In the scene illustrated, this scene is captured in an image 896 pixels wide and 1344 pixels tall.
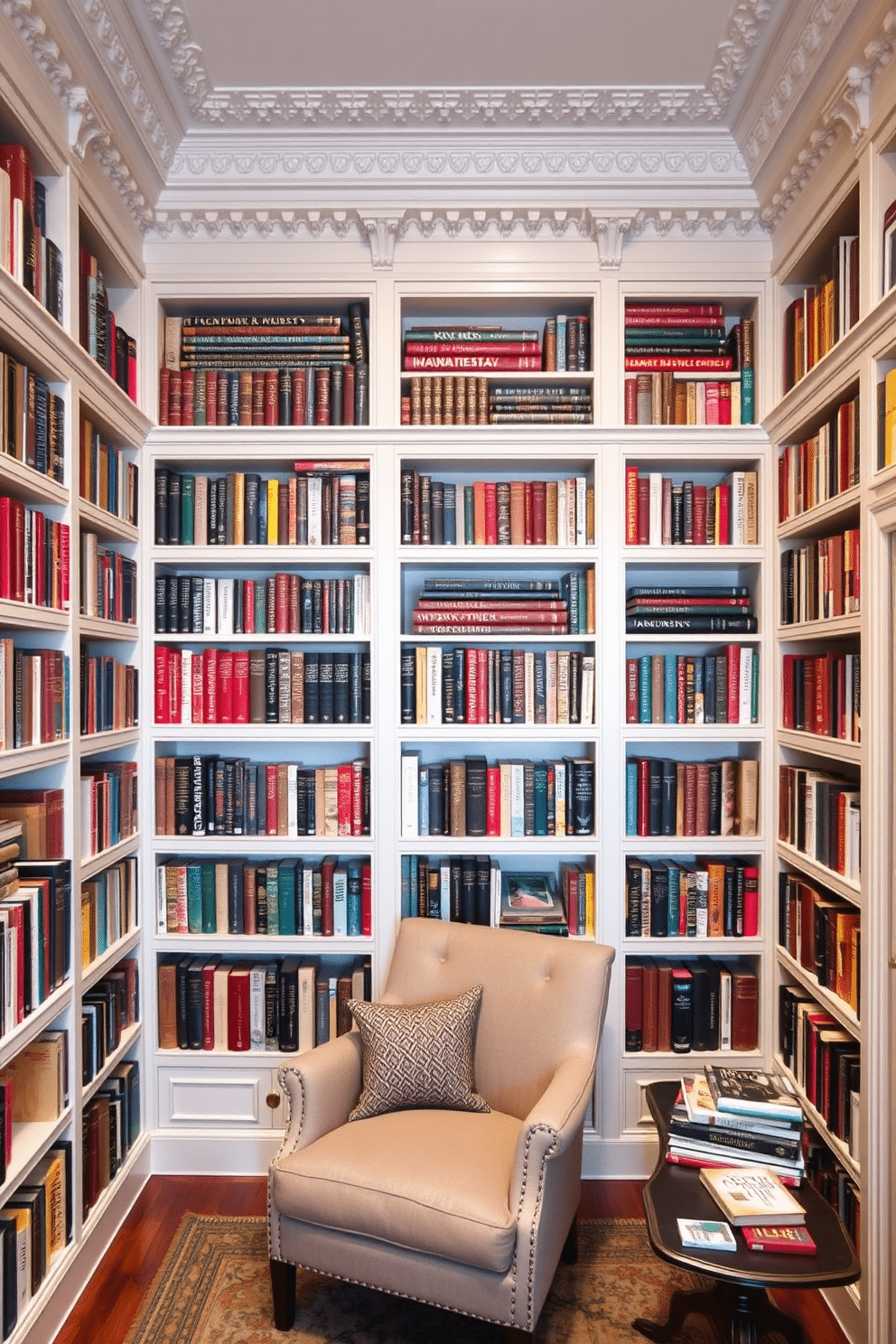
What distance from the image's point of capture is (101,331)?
7.95 feet

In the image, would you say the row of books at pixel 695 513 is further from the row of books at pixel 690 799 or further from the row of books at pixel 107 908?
the row of books at pixel 107 908

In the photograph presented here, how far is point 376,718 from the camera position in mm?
2746

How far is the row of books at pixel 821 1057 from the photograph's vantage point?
7.04 ft

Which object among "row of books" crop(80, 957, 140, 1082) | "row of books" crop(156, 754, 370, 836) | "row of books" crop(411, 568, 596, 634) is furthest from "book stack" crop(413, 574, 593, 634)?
"row of books" crop(80, 957, 140, 1082)

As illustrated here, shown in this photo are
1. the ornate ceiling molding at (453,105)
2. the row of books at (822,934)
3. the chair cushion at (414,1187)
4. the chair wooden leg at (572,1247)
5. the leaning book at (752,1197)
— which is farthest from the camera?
the ornate ceiling molding at (453,105)

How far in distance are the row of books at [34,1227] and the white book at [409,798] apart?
123 centimetres

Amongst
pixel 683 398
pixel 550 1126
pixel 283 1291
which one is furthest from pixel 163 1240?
pixel 683 398

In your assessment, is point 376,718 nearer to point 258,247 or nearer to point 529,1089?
point 529,1089

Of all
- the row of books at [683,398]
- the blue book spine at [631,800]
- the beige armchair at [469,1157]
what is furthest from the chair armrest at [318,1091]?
the row of books at [683,398]

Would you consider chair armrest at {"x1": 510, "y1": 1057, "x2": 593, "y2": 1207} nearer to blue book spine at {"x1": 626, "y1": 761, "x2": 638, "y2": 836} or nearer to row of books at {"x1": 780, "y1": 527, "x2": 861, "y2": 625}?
blue book spine at {"x1": 626, "y1": 761, "x2": 638, "y2": 836}

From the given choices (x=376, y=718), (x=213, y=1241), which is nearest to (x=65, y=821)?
(x=376, y=718)

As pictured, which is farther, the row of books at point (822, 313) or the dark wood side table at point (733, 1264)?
the row of books at point (822, 313)

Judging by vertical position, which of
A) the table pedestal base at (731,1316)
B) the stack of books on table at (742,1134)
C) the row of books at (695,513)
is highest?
the row of books at (695,513)

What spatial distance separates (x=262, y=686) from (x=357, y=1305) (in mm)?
1702
